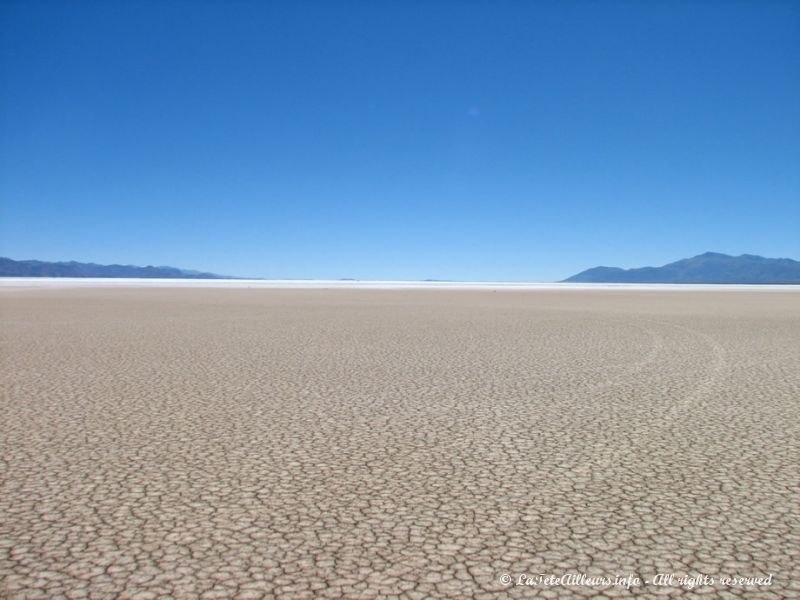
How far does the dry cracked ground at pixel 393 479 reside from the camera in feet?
9.04

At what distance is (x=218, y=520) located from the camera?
327 cm

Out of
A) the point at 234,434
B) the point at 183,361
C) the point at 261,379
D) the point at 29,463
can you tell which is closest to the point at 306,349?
the point at 183,361

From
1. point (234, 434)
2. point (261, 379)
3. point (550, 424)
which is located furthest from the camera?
point (261, 379)

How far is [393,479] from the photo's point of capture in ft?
12.9

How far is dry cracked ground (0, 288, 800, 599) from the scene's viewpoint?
2.75 m

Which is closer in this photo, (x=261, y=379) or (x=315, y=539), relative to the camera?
(x=315, y=539)

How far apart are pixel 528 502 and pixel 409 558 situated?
3.34ft

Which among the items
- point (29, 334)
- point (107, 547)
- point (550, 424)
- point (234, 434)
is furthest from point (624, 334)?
point (29, 334)

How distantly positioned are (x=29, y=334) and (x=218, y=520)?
12.2 metres

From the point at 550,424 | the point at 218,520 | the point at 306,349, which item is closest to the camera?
the point at 218,520

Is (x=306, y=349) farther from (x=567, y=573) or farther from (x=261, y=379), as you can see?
(x=567, y=573)

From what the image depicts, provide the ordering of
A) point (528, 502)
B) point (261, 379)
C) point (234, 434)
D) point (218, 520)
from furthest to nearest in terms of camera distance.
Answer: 1. point (261, 379)
2. point (234, 434)
3. point (528, 502)
4. point (218, 520)

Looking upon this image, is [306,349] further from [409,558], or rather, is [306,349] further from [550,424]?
[409,558]

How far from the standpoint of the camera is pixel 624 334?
13859 millimetres
